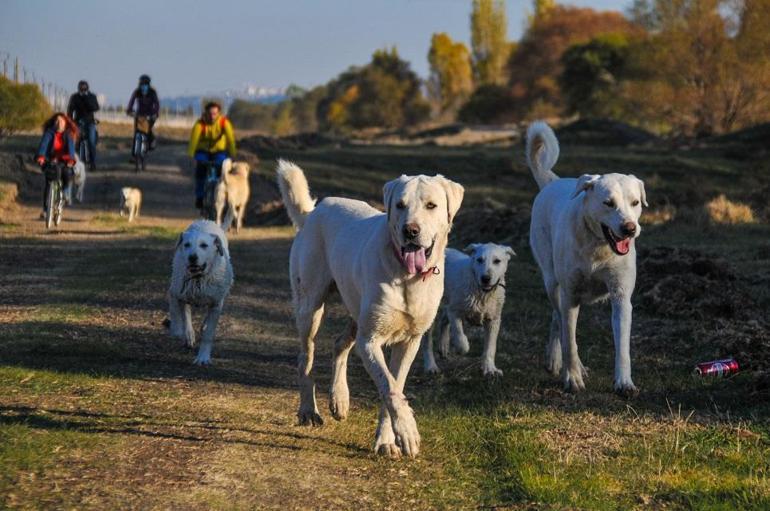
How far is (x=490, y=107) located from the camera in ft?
312

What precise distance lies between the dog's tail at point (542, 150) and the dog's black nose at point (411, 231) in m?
4.15

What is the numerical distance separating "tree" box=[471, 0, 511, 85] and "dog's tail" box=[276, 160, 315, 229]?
11010 centimetres

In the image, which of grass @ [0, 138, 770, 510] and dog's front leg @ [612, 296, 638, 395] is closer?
grass @ [0, 138, 770, 510]

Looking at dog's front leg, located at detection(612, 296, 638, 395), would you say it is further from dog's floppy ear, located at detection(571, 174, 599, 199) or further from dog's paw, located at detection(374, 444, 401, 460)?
dog's paw, located at detection(374, 444, 401, 460)

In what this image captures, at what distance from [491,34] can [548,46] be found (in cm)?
1506

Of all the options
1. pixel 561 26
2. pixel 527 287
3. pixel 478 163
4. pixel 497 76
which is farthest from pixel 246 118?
pixel 527 287

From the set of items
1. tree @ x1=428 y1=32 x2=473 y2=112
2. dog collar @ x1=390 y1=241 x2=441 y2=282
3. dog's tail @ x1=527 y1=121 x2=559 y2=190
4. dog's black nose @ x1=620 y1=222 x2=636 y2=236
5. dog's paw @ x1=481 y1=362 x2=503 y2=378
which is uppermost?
tree @ x1=428 y1=32 x2=473 y2=112

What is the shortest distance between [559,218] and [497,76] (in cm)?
10944

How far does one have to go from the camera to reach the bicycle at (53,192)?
1861cm

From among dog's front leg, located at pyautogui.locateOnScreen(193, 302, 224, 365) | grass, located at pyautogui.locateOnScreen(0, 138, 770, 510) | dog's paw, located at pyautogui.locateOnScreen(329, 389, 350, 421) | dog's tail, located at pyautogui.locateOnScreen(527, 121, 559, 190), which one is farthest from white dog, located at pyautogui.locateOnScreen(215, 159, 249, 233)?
dog's paw, located at pyautogui.locateOnScreen(329, 389, 350, 421)

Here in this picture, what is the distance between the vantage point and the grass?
5168 millimetres

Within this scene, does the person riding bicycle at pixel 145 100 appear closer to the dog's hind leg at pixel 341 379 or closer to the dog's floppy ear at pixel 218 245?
the dog's floppy ear at pixel 218 245

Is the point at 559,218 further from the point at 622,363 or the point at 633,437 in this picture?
the point at 633,437

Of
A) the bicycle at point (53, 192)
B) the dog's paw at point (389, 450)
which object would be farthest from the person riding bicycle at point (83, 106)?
the dog's paw at point (389, 450)
